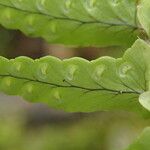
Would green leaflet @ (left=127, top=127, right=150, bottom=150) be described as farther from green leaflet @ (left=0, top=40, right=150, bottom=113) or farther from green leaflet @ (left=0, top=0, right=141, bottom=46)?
green leaflet @ (left=0, top=0, right=141, bottom=46)

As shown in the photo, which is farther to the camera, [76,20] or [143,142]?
[76,20]

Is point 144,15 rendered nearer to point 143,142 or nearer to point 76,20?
point 76,20

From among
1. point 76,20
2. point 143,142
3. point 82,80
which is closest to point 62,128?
point 76,20

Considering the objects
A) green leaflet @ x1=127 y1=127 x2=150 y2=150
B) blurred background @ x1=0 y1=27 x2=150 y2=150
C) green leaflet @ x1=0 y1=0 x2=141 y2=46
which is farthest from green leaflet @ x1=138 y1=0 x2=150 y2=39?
blurred background @ x1=0 y1=27 x2=150 y2=150

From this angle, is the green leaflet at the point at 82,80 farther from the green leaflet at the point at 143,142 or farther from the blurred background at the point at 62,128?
the blurred background at the point at 62,128

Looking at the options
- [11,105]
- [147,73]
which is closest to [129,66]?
[147,73]

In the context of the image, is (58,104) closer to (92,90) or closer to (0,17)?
(92,90)
